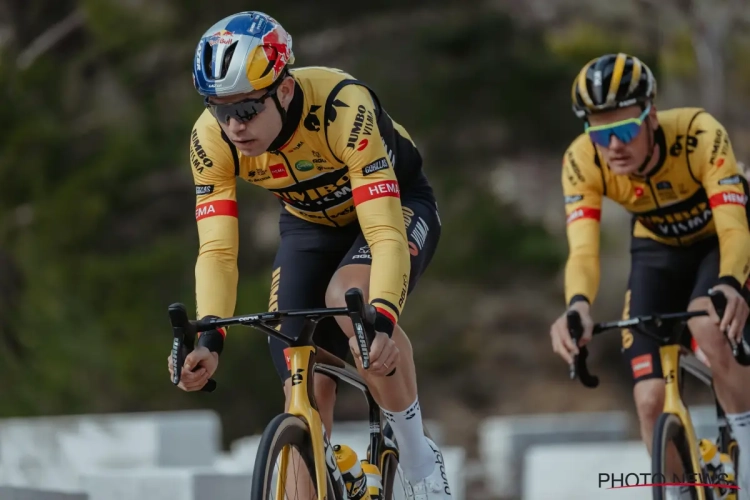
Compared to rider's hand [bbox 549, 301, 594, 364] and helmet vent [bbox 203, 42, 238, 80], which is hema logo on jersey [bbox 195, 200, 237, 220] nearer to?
helmet vent [bbox 203, 42, 238, 80]

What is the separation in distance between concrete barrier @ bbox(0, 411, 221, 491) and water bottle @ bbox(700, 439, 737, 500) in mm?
5739

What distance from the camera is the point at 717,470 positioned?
659 centimetres

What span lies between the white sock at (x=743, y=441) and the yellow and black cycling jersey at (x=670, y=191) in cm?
72

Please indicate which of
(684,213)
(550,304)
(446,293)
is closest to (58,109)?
(446,293)

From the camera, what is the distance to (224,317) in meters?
5.11

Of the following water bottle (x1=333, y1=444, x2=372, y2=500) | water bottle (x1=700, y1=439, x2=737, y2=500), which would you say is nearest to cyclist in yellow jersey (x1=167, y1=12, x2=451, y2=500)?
water bottle (x1=333, y1=444, x2=372, y2=500)

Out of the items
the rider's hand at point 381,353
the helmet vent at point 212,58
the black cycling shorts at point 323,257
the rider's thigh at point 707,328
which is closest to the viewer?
the rider's hand at point 381,353

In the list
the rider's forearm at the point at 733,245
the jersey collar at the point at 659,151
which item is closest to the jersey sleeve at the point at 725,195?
the rider's forearm at the point at 733,245

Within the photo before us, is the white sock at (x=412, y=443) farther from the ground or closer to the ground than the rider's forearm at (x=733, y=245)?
closer to the ground

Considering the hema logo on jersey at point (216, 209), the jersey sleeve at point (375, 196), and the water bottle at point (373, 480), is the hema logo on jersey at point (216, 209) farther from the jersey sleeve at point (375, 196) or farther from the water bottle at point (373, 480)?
the water bottle at point (373, 480)

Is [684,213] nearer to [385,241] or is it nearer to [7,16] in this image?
[385,241]

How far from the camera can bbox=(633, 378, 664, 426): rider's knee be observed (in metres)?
6.52

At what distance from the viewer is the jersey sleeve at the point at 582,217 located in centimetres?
662

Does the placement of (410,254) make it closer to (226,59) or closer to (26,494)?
(226,59)
